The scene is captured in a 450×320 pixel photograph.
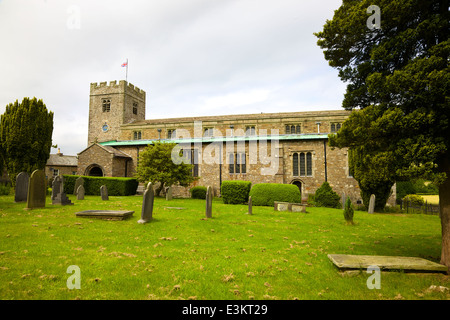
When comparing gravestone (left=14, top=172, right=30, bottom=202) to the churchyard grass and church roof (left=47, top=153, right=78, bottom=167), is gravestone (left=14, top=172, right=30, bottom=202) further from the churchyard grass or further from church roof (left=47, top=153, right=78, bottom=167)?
church roof (left=47, top=153, right=78, bottom=167)

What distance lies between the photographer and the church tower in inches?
1483

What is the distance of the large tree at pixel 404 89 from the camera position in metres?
4.48

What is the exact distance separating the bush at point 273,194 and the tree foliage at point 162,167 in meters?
6.33

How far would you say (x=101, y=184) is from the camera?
20703 millimetres

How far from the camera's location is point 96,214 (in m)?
9.25

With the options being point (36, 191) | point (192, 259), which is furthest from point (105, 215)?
point (192, 259)

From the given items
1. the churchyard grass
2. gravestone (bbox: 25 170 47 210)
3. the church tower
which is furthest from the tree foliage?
the church tower

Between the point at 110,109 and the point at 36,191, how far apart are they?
100 feet

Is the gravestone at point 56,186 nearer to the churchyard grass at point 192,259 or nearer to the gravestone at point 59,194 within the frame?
the gravestone at point 59,194

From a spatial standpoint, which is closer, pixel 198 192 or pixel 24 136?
pixel 24 136

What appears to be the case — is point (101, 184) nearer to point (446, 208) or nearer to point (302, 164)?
point (302, 164)

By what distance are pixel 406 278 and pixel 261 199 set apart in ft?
41.7

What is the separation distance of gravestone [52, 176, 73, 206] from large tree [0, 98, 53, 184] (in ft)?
21.3

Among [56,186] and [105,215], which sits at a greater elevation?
[56,186]
